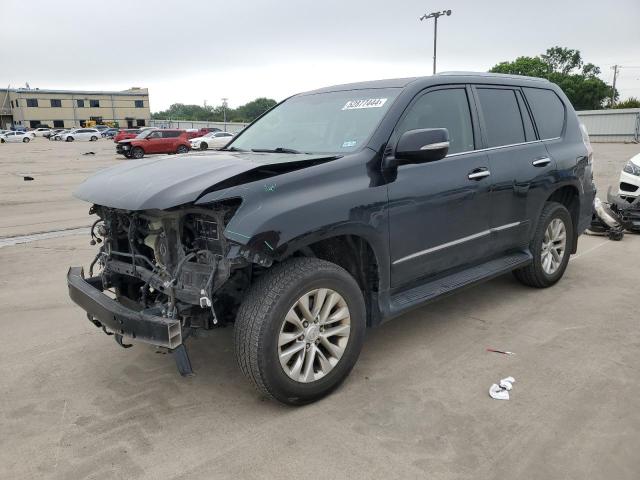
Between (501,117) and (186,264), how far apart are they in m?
2.96

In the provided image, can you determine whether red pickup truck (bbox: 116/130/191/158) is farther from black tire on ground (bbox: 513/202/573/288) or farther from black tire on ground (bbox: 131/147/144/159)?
black tire on ground (bbox: 513/202/573/288)

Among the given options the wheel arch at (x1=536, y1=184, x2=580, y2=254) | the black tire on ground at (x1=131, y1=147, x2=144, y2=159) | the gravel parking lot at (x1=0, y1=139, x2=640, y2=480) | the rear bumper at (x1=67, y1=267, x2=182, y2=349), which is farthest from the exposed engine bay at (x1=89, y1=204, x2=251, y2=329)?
the black tire on ground at (x1=131, y1=147, x2=144, y2=159)

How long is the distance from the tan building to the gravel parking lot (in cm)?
9614

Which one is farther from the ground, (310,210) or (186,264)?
(310,210)

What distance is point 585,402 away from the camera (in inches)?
123

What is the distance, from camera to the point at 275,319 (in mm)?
2865

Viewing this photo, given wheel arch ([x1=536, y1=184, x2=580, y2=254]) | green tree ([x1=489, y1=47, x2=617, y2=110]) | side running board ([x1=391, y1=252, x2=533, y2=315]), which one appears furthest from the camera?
green tree ([x1=489, y1=47, x2=617, y2=110])

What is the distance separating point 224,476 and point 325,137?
232 cm

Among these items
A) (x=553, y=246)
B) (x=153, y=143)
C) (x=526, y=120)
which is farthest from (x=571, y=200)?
(x=153, y=143)

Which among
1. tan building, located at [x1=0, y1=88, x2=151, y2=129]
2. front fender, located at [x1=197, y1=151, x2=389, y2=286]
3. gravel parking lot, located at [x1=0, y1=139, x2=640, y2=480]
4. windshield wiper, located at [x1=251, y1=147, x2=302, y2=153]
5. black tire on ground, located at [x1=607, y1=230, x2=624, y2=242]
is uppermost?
tan building, located at [x1=0, y1=88, x2=151, y2=129]

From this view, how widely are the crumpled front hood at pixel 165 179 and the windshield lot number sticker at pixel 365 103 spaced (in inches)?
25.6

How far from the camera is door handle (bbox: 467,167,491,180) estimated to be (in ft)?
13.1

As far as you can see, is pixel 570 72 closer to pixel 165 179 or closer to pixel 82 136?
pixel 82 136

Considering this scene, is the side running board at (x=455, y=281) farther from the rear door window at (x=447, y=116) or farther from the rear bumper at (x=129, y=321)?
the rear bumper at (x=129, y=321)
